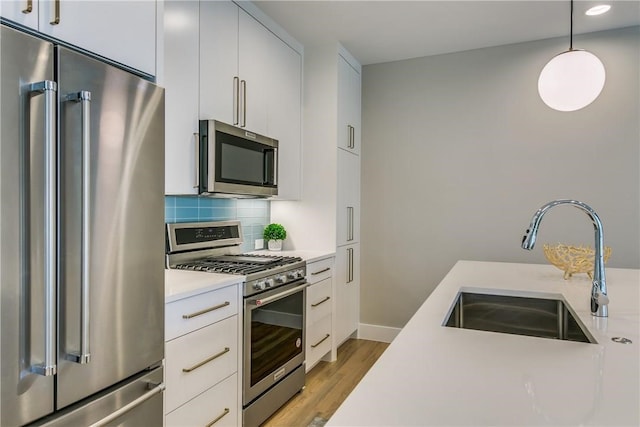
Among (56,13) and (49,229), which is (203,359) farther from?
(56,13)

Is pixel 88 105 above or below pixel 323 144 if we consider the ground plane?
→ below

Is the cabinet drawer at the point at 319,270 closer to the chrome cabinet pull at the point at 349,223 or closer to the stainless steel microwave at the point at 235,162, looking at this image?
the chrome cabinet pull at the point at 349,223

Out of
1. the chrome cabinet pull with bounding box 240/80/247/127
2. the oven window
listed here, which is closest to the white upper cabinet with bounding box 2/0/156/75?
the chrome cabinet pull with bounding box 240/80/247/127

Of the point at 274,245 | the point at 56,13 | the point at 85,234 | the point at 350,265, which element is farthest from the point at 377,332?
the point at 56,13

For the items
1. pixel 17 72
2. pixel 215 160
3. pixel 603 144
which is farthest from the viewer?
pixel 603 144

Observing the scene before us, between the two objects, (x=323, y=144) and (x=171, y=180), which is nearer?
(x=171, y=180)

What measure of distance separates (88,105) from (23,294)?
52 centimetres

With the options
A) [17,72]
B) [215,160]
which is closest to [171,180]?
[215,160]

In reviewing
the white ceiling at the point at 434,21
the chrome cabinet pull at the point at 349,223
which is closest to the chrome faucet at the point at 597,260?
the white ceiling at the point at 434,21

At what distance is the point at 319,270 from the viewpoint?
296 centimetres

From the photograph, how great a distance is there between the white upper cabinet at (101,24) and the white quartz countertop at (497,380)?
4.01ft

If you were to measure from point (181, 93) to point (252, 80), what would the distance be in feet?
2.31

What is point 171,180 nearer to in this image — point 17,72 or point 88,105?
point 88,105

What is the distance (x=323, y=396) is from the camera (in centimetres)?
266
